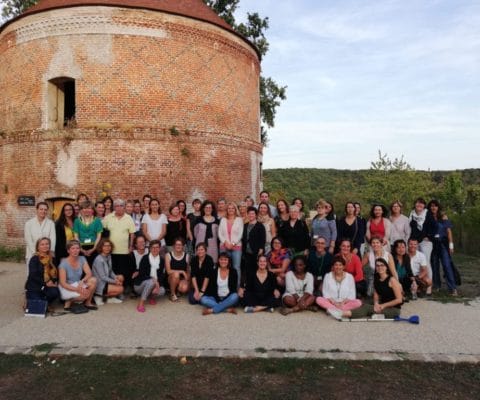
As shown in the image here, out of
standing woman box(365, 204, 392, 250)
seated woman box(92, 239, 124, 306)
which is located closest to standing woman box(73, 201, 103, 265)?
seated woman box(92, 239, 124, 306)

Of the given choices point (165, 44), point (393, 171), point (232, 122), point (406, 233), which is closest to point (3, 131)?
point (165, 44)

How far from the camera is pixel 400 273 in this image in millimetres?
7582

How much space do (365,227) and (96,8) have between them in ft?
34.0

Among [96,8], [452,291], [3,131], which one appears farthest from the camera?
[3,131]

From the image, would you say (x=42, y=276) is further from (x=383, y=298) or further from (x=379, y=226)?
(x=379, y=226)

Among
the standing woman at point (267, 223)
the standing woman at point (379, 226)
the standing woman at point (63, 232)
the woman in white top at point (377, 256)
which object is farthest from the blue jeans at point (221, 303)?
the standing woman at point (379, 226)

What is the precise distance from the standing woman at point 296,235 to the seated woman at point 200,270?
156 cm

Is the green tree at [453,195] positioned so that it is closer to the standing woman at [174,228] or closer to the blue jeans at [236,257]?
the blue jeans at [236,257]

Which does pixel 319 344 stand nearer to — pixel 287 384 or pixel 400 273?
pixel 287 384

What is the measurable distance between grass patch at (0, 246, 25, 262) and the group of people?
5.61m

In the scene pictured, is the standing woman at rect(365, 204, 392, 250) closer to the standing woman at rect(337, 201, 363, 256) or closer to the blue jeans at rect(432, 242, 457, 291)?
the standing woman at rect(337, 201, 363, 256)

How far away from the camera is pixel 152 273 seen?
7.48m

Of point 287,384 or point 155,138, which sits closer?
point 287,384

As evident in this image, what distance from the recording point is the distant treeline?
55.3 feet
